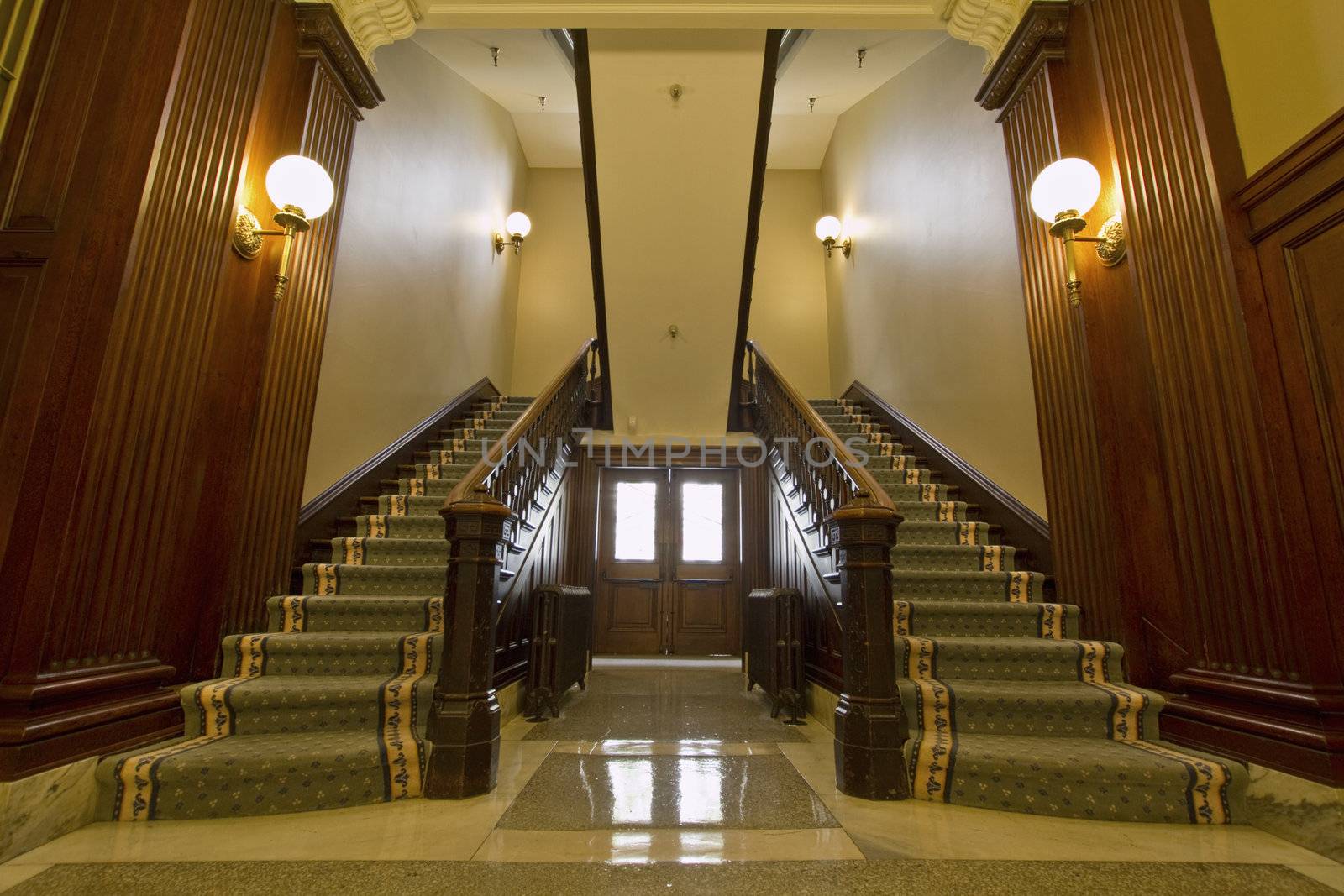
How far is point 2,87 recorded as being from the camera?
208 cm

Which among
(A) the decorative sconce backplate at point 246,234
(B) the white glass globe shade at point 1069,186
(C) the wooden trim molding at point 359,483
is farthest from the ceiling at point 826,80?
(A) the decorative sconce backplate at point 246,234

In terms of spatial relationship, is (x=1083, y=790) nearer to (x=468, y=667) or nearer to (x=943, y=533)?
(x=943, y=533)

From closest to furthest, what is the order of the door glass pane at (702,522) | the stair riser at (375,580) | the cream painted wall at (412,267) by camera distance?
the stair riser at (375,580) < the cream painted wall at (412,267) < the door glass pane at (702,522)

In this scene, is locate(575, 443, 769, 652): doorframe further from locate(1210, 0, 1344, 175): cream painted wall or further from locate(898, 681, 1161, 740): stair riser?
locate(1210, 0, 1344, 175): cream painted wall

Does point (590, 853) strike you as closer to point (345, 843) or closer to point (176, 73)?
point (345, 843)

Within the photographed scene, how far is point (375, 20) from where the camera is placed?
3221 mm

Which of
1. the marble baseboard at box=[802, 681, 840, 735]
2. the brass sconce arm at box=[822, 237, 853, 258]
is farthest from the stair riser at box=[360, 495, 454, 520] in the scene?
the brass sconce arm at box=[822, 237, 853, 258]

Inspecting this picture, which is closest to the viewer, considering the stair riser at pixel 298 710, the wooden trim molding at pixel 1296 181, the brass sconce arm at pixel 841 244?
the wooden trim molding at pixel 1296 181

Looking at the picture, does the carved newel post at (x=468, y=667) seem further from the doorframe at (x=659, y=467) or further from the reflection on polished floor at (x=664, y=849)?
the doorframe at (x=659, y=467)

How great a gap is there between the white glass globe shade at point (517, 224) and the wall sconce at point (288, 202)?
4412 mm

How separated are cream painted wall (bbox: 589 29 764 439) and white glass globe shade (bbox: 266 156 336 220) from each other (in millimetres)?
2272

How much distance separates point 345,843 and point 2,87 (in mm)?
2671

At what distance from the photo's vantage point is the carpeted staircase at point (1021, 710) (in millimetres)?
1856

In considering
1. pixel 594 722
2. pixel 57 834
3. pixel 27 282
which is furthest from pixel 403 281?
pixel 57 834
